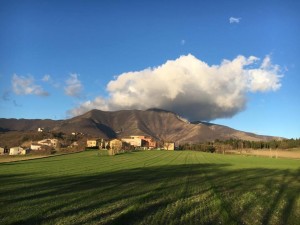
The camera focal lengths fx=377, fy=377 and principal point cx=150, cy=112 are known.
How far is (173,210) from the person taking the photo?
55.8 ft

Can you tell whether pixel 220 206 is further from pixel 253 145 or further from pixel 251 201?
pixel 253 145

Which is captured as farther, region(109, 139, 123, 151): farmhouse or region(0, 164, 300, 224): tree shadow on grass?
region(109, 139, 123, 151): farmhouse

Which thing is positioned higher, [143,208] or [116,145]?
[116,145]

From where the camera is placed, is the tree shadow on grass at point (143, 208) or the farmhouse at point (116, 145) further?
the farmhouse at point (116, 145)

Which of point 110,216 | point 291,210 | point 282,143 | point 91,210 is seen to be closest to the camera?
point 110,216

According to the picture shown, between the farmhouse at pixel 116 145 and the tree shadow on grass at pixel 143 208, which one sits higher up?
the farmhouse at pixel 116 145

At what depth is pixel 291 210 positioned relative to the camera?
61.6 feet

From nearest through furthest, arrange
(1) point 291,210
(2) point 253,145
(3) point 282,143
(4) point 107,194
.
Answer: (1) point 291,210
(4) point 107,194
(3) point 282,143
(2) point 253,145

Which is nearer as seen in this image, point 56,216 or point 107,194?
point 56,216

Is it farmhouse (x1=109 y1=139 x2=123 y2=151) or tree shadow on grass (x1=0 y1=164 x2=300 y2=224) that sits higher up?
farmhouse (x1=109 y1=139 x2=123 y2=151)

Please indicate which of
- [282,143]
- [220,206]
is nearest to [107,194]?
[220,206]

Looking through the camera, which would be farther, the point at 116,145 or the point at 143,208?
the point at 116,145

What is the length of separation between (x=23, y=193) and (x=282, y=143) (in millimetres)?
174638

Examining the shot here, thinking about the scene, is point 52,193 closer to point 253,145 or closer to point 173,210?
point 173,210
